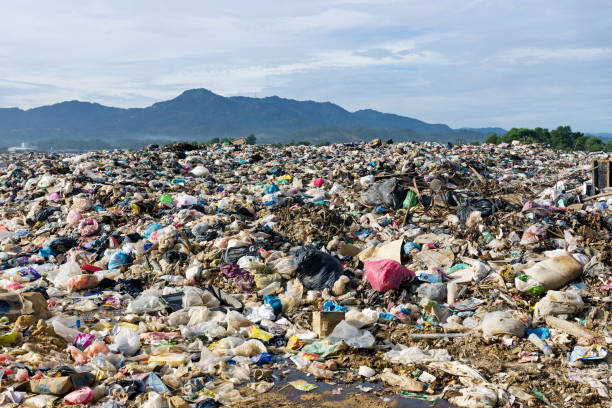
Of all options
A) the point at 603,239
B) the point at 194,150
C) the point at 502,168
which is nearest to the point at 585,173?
the point at 502,168

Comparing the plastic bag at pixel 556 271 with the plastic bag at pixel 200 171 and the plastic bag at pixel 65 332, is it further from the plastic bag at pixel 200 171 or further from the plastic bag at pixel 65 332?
the plastic bag at pixel 200 171

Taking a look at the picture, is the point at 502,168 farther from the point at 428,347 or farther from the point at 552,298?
the point at 428,347

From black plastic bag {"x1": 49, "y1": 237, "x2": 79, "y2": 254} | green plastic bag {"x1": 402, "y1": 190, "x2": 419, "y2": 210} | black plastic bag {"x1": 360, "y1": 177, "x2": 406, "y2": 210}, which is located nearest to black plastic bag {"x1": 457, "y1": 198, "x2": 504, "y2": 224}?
green plastic bag {"x1": 402, "y1": 190, "x2": 419, "y2": 210}

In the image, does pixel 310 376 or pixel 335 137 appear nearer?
pixel 310 376

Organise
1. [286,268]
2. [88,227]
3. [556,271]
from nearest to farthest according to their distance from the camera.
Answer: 1. [556,271]
2. [286,268]
3. [88,227]

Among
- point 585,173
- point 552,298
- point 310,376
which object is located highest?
point 585,173

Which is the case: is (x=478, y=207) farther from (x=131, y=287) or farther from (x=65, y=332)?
(x=65, y=332)

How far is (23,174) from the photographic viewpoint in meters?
11.2

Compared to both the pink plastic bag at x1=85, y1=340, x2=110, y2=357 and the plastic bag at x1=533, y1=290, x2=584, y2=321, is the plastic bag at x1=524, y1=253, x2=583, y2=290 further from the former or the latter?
the pink plastic bag at x1=85, y1=340, x2=110, y2=357

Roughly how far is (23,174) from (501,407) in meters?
11.8

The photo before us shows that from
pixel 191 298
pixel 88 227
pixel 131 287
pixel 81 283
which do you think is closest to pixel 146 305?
pixel 191 298

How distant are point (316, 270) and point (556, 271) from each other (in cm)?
234

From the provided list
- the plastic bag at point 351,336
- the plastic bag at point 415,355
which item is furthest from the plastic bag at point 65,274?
the plastic bag at point 415,355

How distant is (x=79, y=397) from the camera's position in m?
2.81
